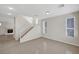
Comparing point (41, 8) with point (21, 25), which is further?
point (21, 25)

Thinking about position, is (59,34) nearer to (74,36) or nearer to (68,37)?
(68,37)

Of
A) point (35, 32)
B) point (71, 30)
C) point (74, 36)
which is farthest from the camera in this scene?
point (35, 32)

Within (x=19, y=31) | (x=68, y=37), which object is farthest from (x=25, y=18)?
(x=68, y=37)

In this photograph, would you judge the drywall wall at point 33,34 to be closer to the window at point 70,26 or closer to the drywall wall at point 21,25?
the drywall wall at point 21,25

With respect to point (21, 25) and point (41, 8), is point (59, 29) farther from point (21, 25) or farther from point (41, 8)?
point (21, 25)

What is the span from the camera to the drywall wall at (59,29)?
4.36 meters

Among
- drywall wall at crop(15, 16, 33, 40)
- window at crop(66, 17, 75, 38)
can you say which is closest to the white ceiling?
window at crop(66, 17, 75, 38)

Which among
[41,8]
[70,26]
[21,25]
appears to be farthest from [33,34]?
[70,26]

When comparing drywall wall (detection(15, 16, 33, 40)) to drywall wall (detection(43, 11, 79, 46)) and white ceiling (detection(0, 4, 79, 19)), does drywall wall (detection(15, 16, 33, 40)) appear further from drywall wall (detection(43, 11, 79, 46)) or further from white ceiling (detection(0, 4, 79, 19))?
white ceiling (detection(0, 4, 79, 19))

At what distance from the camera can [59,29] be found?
5617mm

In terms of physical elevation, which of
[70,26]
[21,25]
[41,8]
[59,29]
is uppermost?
[41,8]

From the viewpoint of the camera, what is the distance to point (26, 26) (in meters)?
6.92

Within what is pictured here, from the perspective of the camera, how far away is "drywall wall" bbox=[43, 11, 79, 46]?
436 centimetres

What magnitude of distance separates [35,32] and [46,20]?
1690 millimetres
